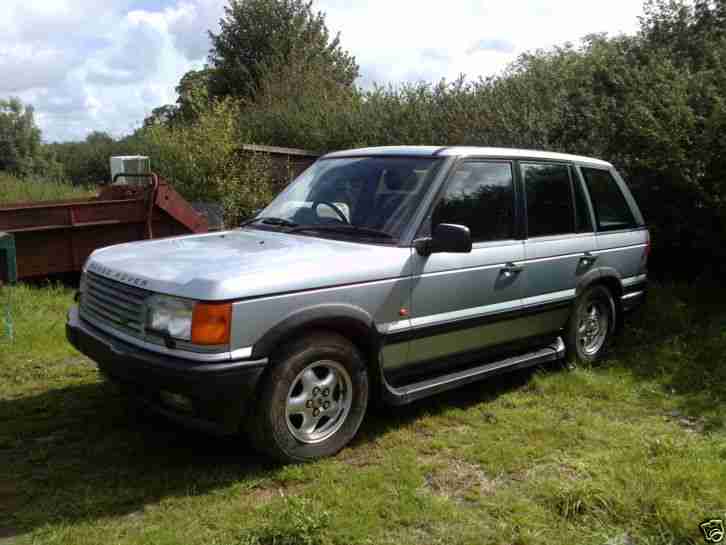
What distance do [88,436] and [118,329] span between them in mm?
961

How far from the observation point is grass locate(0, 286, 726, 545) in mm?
3373

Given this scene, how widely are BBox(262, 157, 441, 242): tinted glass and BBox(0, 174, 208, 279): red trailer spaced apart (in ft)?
11.1

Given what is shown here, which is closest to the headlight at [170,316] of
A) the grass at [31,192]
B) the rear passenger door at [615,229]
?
the rear passenger door at [615,229]

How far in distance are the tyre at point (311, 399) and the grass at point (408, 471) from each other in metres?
0.15

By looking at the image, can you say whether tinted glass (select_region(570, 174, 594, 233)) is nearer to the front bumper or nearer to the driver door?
the driver door

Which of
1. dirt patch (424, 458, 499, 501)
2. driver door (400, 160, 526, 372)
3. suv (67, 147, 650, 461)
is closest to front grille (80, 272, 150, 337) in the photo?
suv (67, 147, 650, 461)

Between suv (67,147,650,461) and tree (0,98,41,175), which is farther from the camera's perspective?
tree (0,98,41,175)

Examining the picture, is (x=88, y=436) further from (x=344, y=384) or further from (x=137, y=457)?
(x=344, y=384)

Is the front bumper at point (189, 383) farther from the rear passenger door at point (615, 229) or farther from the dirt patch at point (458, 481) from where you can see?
the rear passenger door at point (615, 229)

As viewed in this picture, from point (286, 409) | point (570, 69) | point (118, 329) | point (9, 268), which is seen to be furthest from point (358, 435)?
point (570, 69)

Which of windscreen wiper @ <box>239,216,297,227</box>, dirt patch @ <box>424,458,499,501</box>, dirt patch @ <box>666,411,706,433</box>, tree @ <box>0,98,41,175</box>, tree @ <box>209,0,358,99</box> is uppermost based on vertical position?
tree @ <box>209,0,358,99</box>

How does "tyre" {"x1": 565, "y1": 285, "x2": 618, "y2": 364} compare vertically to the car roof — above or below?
below

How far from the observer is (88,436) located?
4.48 meters

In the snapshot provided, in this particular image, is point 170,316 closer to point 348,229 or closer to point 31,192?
point 348,229
